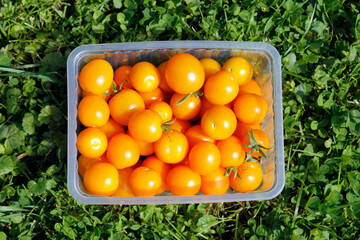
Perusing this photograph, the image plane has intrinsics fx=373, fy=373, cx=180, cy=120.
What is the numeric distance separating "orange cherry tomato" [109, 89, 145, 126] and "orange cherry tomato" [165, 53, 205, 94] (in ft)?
0.59

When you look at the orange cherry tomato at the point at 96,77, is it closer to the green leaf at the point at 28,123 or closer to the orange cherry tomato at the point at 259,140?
the green leaf at the point at 28,123

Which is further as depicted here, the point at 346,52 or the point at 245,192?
the point at 346,52

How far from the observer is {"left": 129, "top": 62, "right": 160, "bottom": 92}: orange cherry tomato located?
5.68 feet

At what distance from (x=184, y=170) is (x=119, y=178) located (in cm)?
33

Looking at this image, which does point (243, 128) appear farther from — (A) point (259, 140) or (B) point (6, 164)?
(B) point (6, 164)


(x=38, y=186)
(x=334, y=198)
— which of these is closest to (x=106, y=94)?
(x=38, y=186)

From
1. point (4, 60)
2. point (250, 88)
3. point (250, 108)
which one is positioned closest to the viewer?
point (250, 108)

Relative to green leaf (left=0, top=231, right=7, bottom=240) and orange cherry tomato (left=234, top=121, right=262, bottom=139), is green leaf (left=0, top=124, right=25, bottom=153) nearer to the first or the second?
green leaf (left=0, top=231, right=7, bottom=240)

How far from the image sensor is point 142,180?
1669 millimetres

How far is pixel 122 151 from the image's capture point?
1.70 meters

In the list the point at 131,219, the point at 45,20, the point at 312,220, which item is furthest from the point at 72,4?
the point at 312,220

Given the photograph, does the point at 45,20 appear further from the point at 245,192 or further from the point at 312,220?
the point at 312,220

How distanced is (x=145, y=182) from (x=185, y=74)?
20.3 inches

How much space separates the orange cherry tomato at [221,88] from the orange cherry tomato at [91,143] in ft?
1.76
